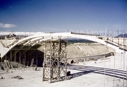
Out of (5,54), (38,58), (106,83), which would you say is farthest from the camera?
(38,58)

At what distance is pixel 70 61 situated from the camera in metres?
48.8

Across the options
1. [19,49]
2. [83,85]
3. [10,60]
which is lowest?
[83,85]

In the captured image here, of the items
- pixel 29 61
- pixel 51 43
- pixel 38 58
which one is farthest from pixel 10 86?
pixel 38 58

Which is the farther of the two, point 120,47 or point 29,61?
point 29,61

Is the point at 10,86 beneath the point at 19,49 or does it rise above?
beneath

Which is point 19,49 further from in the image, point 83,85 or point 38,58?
point 83,85

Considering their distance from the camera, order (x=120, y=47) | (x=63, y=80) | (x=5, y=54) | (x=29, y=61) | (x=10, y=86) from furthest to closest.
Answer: (x=29, y=61) < (x=5, y=54) < (x=63, y=80) < (x=10, y=86) < (x=120, y=47)

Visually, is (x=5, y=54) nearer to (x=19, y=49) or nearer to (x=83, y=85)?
(x=19, y=49)

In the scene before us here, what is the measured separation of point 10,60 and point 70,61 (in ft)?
59.5

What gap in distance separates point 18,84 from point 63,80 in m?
7.02

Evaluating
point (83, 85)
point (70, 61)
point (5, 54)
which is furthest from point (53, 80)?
point (70, 61)

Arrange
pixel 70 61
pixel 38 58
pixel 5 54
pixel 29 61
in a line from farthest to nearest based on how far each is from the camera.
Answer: pixel 70 61, pixel 38 58, pixel 29 61, pixel 5 54

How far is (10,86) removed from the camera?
22438 millimetres

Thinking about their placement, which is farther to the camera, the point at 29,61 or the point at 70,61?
the point at 70,61
